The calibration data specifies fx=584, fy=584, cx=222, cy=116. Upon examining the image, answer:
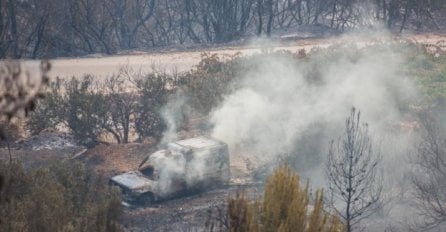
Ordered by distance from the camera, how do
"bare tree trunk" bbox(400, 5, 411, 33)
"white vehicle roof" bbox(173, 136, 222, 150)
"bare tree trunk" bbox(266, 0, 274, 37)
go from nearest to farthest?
"white vehicle roof" bbox(173, 136, 222, 150)
"bare tree trunk" bbox(400, 5, 411, 33)
"bare tree trunk" bbox(266, 0, 274, 37)

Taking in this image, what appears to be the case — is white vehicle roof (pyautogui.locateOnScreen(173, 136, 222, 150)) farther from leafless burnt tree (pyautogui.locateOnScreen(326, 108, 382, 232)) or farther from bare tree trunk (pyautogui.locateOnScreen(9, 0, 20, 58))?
bare tree trunk (pyautogui.locateOnScreen(9, 0, 20, 58))

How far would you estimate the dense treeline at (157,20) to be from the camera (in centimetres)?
3975

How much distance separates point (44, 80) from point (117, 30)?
133 feet

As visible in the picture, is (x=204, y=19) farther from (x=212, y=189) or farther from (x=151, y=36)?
(x=212, y=189)

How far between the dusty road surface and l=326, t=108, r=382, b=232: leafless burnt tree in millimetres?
15764

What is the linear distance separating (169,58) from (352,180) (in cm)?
2356

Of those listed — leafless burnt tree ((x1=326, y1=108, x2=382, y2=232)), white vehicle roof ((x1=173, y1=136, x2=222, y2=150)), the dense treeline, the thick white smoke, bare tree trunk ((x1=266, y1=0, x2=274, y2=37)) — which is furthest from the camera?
bare tree trunk ((x1=266, y1=0, x2=274, y2=37))

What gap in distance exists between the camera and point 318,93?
2300 cm

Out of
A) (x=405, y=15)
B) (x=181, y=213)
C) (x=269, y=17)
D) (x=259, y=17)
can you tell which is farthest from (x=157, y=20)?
(x=181, y=213)

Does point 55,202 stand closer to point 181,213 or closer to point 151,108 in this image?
point 181,213

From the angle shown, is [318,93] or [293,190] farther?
[318,93]

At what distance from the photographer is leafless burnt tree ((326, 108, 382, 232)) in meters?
11.7

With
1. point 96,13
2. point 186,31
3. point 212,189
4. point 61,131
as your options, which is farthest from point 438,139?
point 186,31

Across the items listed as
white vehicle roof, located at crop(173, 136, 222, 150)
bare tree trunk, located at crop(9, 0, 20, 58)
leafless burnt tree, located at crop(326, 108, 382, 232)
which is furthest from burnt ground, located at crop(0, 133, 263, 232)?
bare tree trunk, located at crop(9, 0, 20, 58)
